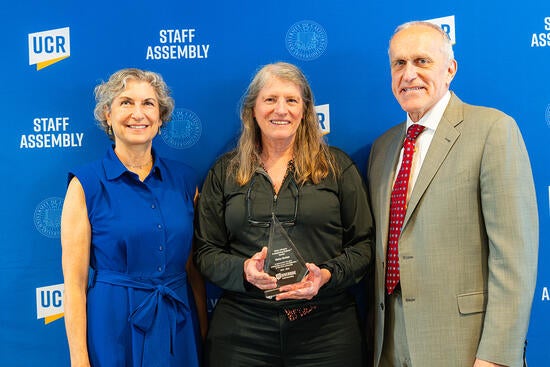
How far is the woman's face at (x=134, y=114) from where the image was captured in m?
2.01

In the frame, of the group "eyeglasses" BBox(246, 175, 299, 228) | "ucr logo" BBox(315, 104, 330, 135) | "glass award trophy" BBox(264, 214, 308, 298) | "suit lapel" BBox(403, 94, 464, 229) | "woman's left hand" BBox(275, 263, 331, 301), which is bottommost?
"woman's left hand" BBox(275, 263, 331, 301)

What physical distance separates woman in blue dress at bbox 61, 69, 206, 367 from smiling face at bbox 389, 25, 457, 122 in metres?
0.98

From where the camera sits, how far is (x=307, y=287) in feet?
6.00

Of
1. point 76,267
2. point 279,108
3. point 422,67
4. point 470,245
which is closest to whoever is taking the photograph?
point 470,245

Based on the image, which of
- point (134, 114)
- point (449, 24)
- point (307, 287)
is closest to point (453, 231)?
point (307, 287)

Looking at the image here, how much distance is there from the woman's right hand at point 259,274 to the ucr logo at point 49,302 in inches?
44.0

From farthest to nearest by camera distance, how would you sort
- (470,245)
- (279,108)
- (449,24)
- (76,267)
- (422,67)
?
(449,24) < (279,108) < (76,267) < (422,67) < (470,245)

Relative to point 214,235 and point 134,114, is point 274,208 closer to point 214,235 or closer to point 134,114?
point 214,235

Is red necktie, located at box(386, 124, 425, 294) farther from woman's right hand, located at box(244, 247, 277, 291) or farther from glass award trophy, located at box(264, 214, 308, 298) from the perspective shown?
woman's right hand, located at box(244, 247, 277, 291)

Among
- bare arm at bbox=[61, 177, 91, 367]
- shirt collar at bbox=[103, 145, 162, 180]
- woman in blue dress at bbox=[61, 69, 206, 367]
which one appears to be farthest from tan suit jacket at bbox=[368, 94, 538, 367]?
bare arm at bbox=[61, 177, 91, 367]

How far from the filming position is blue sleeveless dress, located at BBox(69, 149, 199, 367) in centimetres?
192

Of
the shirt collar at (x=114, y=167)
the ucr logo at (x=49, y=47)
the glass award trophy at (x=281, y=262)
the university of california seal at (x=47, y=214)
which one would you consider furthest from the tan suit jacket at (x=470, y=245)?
the ucr logo at (x=49, y=47)

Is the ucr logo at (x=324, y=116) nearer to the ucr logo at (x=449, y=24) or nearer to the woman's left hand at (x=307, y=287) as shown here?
the ucr logo at (x=449, y=24)

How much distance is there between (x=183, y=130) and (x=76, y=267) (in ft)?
2.68
